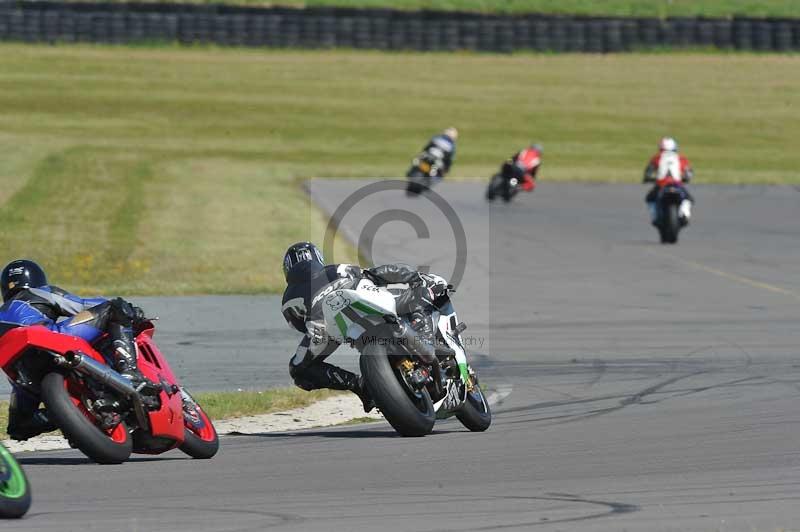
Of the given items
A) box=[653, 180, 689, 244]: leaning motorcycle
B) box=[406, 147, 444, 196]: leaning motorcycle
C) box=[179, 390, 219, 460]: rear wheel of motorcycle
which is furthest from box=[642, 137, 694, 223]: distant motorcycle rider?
box=[179, 390, 219, 460]: rear wheel of motorcycle

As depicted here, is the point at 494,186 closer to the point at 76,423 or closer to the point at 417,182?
the point at 417,182

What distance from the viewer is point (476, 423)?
9.64m

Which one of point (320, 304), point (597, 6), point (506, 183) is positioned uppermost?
point (320, 304)

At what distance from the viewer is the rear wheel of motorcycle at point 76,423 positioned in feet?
25.4

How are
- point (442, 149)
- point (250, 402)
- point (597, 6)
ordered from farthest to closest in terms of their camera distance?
point (597, 6) → point (442, 149) → point (250, 402)

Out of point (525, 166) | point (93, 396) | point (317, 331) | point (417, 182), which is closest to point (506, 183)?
point (525, 166)

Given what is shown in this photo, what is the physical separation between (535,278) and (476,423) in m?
10.0

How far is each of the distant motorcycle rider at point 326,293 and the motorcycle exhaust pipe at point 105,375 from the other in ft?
5.11

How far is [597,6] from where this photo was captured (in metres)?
55.3

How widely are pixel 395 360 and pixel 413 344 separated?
146 mm

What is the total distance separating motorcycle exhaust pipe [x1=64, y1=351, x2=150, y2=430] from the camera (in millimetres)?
7848

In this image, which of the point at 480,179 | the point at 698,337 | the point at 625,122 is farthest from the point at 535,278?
the point at 625,122

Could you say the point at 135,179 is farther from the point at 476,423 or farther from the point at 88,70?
the point at 476,423

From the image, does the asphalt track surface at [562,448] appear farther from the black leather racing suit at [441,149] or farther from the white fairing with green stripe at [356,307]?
the black leather racing suit at [441,149]
